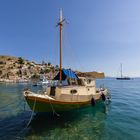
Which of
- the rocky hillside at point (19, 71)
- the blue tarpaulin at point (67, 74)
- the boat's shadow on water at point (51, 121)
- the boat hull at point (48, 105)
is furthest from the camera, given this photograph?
the rocky hillside at point (19, 71)

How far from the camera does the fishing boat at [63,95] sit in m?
16.2

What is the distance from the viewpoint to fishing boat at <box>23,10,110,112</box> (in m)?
16.2

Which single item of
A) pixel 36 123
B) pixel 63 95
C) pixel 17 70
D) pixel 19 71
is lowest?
pixel 36 123

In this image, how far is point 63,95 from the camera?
59.4 ft

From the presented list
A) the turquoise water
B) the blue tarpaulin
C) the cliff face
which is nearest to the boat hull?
the turquoise water

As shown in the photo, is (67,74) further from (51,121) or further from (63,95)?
(51,121)

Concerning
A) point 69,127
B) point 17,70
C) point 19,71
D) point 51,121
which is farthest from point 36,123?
point 17,70

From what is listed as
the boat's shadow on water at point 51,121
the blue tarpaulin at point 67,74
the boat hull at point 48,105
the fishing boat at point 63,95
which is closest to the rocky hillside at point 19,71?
the fishing boat at point 63,95

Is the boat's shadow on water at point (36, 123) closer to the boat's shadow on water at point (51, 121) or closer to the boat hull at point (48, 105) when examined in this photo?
the boat's shadow on water at point (51, 121)

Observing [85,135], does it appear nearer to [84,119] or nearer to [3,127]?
[84,119]

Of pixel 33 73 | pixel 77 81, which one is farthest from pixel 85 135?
pixel 33 73

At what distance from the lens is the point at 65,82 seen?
21.8 m

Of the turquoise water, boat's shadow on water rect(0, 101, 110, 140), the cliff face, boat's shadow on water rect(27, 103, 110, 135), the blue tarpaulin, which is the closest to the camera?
the turquoise water

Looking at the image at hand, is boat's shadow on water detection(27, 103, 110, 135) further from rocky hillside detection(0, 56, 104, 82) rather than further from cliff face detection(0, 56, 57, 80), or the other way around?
cliff face detection(0, 56, 57, 80)
